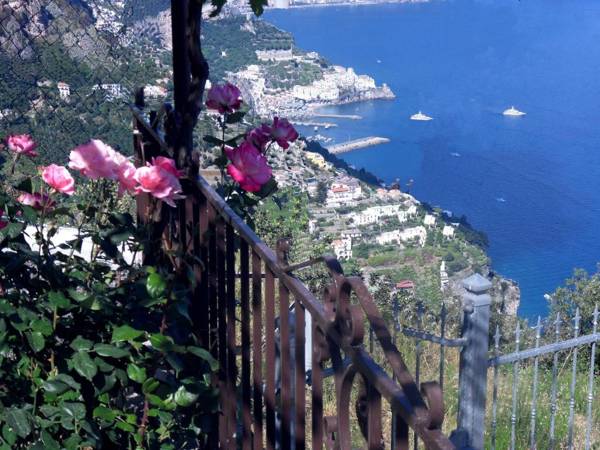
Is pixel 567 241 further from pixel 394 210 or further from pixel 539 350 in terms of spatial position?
pixel 539 350

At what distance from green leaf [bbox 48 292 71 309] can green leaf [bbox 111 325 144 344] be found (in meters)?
0.10

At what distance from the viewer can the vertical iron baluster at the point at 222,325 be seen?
155 cm

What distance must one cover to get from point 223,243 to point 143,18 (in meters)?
4.41

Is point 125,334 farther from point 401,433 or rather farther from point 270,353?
point 401,433

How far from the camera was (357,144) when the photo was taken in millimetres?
33469

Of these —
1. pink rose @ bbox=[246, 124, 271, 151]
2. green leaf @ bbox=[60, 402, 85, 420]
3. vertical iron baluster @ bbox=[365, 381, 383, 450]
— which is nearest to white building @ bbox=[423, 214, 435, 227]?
pink rose @ bbox=[246, 124, 271, 151]

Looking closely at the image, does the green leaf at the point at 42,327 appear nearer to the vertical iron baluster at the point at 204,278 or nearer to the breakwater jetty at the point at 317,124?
the vertical iron baluster at the point at 204,278

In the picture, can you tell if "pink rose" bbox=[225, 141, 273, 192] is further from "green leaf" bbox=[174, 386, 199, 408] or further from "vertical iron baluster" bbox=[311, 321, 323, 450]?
"vertical iron baluster" bbox=[311, 321, 323, 450]

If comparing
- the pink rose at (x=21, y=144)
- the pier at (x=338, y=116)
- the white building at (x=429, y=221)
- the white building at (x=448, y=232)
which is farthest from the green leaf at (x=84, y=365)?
the pier at (x=338, y=116)

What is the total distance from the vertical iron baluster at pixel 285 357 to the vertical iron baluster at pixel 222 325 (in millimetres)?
294

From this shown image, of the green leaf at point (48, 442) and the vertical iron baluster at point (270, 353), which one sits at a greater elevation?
the vertical iron baluster at point (270, 353)

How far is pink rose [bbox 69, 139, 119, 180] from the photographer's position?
144 centimetres

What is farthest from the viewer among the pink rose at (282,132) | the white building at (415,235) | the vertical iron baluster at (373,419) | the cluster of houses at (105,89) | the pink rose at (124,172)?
the white building at (415,235)

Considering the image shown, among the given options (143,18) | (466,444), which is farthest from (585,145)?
(466,444)
